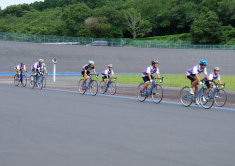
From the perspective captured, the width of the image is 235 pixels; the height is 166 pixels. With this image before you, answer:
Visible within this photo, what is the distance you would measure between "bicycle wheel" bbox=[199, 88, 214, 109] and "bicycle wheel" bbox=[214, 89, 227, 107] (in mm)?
196

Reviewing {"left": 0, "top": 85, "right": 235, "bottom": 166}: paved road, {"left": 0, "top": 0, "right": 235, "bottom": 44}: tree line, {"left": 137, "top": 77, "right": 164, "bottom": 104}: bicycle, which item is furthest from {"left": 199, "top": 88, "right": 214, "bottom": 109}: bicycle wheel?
{"left": 0, "top": 0, "right": 235, "bottom": 44}: tree line

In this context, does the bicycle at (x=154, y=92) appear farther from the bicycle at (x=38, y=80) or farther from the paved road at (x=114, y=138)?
the bicycle at (x=38, y=80)

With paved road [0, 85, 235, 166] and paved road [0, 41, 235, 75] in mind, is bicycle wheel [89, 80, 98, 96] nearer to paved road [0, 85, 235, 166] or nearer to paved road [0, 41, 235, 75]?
paved road [0, 85, 235, 166]

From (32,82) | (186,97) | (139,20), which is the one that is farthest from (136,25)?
(186,97)

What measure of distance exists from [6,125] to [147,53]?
176 ft

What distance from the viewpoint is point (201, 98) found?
1428cm

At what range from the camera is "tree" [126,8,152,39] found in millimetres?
105312

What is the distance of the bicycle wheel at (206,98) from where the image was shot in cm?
1405

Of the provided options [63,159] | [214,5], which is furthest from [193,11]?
[63,159]

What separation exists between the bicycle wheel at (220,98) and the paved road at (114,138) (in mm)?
Result: 1674

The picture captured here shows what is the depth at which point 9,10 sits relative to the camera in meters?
146

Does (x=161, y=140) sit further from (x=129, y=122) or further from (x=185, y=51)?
(x=185, y=51)

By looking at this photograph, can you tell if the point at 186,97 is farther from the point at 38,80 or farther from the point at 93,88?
the point at 38,80

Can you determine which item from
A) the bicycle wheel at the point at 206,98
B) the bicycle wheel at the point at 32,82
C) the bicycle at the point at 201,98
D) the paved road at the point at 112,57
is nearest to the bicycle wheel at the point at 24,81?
the bicycle wheel at the point at 32,82
